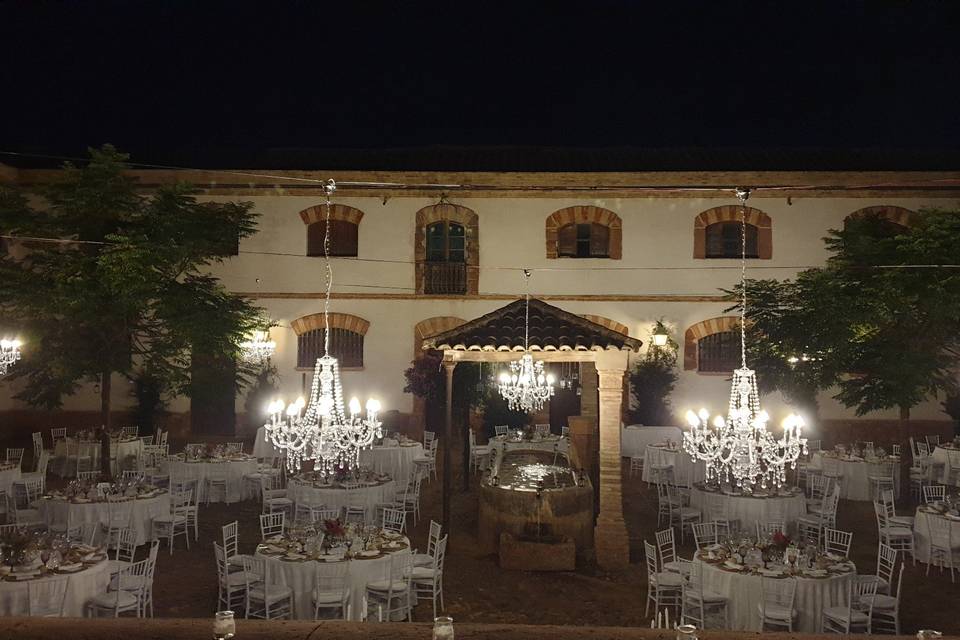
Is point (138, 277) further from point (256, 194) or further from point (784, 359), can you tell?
point (784, 359)

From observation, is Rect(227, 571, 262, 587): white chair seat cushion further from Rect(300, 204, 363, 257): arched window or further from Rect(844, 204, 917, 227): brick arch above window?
Rect(844, 204, 917, 227): brick arch above window

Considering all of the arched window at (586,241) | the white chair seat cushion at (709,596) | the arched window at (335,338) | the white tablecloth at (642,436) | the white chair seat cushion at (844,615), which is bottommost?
the white chair seat cushion at (844,615)

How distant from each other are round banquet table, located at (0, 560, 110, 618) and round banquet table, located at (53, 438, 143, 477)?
23.0 ft

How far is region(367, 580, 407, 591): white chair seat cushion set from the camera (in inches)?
262

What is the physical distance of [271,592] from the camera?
652cm

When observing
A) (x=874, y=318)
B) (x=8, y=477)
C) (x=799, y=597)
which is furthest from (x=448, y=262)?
(x=799, y=597)

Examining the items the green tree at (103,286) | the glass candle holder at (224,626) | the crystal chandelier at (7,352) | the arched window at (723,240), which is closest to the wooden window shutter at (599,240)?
the arched window at (723,240)

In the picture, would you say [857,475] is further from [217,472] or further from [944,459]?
[217,472]

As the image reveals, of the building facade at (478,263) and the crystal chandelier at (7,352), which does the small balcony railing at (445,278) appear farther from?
the crystal chandelier at (7,352)

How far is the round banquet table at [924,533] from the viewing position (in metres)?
8.46

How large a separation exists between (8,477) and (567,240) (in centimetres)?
1165

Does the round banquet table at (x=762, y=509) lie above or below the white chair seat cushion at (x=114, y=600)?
above

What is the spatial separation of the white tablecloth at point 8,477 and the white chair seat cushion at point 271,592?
18.7ft

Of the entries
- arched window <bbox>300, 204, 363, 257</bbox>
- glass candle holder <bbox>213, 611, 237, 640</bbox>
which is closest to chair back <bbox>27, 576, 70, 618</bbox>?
glass candle holder <bbox>213, 611, 237, 640</bbox>
